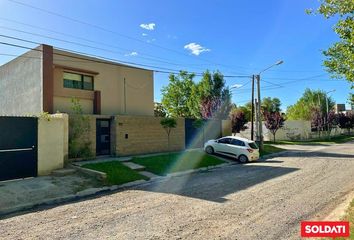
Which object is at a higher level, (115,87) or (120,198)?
(115,87)

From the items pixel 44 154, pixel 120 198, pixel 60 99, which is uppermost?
pixel 60 99

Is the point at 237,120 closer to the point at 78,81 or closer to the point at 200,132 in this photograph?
the point at 200,132

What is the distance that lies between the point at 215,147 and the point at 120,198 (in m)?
13.4

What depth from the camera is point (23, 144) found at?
13.2m

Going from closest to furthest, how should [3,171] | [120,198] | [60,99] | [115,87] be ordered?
1. [120,198]
2. [3,171]
3. [60,99]
4. [115,87]

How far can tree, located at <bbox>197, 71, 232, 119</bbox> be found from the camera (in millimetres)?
44188

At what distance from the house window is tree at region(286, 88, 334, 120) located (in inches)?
1981

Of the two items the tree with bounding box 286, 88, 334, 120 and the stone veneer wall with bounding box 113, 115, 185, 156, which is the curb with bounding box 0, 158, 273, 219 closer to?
the stone veneer wall with bounding box 113, 115, 185, 156

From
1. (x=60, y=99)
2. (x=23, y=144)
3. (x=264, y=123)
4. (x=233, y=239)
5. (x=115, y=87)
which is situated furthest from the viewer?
(x=264, y=123)

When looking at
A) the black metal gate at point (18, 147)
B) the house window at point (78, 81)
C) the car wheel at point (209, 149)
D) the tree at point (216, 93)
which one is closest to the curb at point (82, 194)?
the black metal gate at point (18, 147)

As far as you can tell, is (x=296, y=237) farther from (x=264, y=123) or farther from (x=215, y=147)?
(x=264, y=123)

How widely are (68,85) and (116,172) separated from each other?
10261 mm

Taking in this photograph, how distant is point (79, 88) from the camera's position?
22516 millimetres

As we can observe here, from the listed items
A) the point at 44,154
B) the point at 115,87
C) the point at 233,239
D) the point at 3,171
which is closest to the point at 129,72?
the point at 115,87
